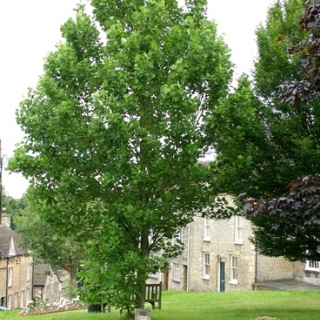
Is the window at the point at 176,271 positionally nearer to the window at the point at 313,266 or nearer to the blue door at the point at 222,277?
the blue door at the point at 222,277

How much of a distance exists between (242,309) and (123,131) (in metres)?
10.6

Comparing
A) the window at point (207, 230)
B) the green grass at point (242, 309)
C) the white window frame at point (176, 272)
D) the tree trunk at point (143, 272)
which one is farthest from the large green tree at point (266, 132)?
the white window frame at point (176, 272)

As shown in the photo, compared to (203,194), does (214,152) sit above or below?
above

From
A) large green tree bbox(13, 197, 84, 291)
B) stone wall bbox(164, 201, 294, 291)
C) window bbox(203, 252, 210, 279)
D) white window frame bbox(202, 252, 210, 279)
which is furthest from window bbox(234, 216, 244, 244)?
large green tree bbox(13, 197, 84, 291)

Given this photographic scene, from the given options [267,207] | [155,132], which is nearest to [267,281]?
[155,132]

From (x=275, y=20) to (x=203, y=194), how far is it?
727 cm

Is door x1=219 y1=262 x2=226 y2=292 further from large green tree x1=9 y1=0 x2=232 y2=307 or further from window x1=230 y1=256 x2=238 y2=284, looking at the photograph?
large green tree x1=9 y1=0 x2=232 y2=307

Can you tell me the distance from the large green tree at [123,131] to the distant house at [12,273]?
36878mm

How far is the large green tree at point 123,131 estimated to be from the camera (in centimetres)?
1702

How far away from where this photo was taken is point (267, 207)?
1188 cm

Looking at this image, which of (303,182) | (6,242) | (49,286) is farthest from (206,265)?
(303,182)

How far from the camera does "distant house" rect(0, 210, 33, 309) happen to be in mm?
56469

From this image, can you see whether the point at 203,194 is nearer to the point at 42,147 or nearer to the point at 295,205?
the point at 42,147

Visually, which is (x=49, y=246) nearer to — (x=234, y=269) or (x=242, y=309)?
(x=234, y=269)
